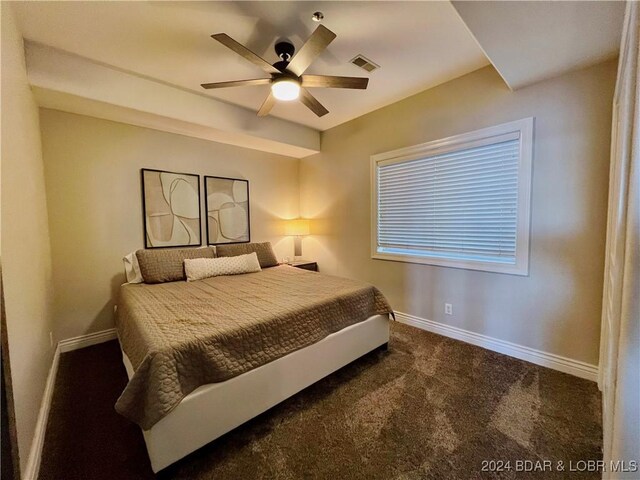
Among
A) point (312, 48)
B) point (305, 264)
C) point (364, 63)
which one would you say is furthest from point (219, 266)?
point (364, 63)

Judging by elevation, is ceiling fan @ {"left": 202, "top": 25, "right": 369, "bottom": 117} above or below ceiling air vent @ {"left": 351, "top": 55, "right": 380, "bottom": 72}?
below

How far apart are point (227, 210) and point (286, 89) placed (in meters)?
2.03

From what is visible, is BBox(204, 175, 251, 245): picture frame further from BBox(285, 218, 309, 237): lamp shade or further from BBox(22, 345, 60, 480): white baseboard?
BBox(22, 345, 60, 480): white baseboard

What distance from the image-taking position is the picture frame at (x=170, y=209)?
2926 millimetres

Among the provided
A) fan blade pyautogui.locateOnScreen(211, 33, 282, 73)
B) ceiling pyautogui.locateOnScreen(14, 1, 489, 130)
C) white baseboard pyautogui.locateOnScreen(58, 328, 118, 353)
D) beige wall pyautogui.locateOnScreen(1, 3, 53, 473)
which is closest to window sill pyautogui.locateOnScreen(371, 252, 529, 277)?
ceiling pyautogui.locateOnScreen(14, 1, 489, 130)

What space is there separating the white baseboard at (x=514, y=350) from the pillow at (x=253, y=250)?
1.92 m

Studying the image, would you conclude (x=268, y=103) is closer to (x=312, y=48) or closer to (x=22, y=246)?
(x=312, y=48)

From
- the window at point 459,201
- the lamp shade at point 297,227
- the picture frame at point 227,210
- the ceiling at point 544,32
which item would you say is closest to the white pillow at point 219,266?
the picture frame at point 227,210

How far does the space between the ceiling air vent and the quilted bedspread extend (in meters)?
1.98

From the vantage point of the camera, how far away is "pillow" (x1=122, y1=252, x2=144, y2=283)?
2684 mm

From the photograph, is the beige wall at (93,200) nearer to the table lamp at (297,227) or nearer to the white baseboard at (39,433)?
the white baseboard at (39,433)

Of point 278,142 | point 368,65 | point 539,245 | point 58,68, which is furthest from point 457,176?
point 58,68

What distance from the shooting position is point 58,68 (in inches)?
81.0

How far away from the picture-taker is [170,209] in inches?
121
